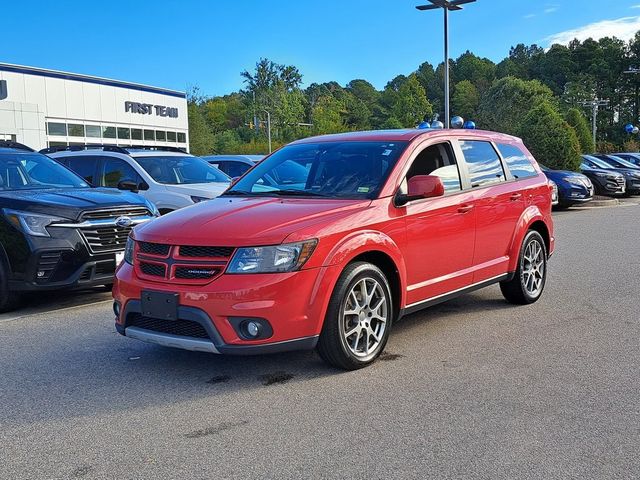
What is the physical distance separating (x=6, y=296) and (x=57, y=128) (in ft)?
105

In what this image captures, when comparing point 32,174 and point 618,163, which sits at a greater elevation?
point 618,163

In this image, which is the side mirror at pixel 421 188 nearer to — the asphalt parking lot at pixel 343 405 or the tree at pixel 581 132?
the asphalt parking lot at pixel 343 405

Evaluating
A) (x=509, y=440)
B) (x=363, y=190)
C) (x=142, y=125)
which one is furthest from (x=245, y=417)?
(x=142, y=125)

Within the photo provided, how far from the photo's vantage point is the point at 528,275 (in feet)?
22.0

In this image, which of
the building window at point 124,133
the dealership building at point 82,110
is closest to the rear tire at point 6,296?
the dealership building at point 82,110

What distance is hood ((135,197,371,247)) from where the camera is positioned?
4301 mm

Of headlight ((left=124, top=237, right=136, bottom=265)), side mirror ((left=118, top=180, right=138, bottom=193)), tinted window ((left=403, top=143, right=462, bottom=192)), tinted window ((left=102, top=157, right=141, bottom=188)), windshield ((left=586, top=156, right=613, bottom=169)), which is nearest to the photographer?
headlight ((left=124, top=237, right=136, bottom=265))

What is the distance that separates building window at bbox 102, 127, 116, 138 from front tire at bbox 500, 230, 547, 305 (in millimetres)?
36873

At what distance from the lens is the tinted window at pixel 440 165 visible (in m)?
5.46

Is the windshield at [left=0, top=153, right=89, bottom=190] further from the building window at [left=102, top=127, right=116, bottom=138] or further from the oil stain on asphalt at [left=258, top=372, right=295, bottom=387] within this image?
the building window at [left=102, top=127, right=116, bottom=138]

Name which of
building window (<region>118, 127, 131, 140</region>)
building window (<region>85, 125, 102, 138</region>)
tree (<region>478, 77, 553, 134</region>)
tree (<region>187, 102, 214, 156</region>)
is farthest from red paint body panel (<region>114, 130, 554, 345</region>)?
tree (<region>187, 102, 214, 156</region>)

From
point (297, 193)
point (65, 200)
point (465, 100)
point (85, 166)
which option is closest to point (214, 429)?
point (297, 193)

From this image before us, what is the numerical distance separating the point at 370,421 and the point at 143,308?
1.77m

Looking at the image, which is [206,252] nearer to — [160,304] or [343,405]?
[160,304]
